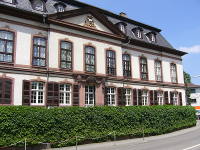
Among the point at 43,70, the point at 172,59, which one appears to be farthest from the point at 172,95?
the point at 43,70

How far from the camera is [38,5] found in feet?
76.6

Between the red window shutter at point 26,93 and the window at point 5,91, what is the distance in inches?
45.1

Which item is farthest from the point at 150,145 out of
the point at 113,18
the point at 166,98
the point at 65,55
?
the point at 113,18

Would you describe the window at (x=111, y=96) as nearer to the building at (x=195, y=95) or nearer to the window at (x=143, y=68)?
the window at (x=143, y=68)

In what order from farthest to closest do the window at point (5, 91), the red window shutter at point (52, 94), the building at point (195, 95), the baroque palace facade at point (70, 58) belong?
the building at point (195, 95)
the red window shutter at point (52, 94)
the baroque palace facade at point (70, 58)
the window at point (5, 91)

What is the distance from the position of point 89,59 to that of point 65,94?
4.62m

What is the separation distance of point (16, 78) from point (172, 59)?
78.0 feet

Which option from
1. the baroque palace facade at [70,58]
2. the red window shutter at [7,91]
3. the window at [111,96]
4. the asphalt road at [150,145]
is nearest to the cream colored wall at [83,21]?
the baroque palace facade at [70,58]

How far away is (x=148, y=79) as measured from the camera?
103 feet

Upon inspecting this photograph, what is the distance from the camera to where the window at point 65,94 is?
73.5 feet

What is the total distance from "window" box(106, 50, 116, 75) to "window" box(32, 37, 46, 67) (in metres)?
7.34

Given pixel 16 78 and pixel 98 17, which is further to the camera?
pixel 98 17

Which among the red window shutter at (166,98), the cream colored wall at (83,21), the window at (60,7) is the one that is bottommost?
the red window shutter at (166,98)

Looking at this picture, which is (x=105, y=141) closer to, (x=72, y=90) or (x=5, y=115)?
(x=72, y=90)
